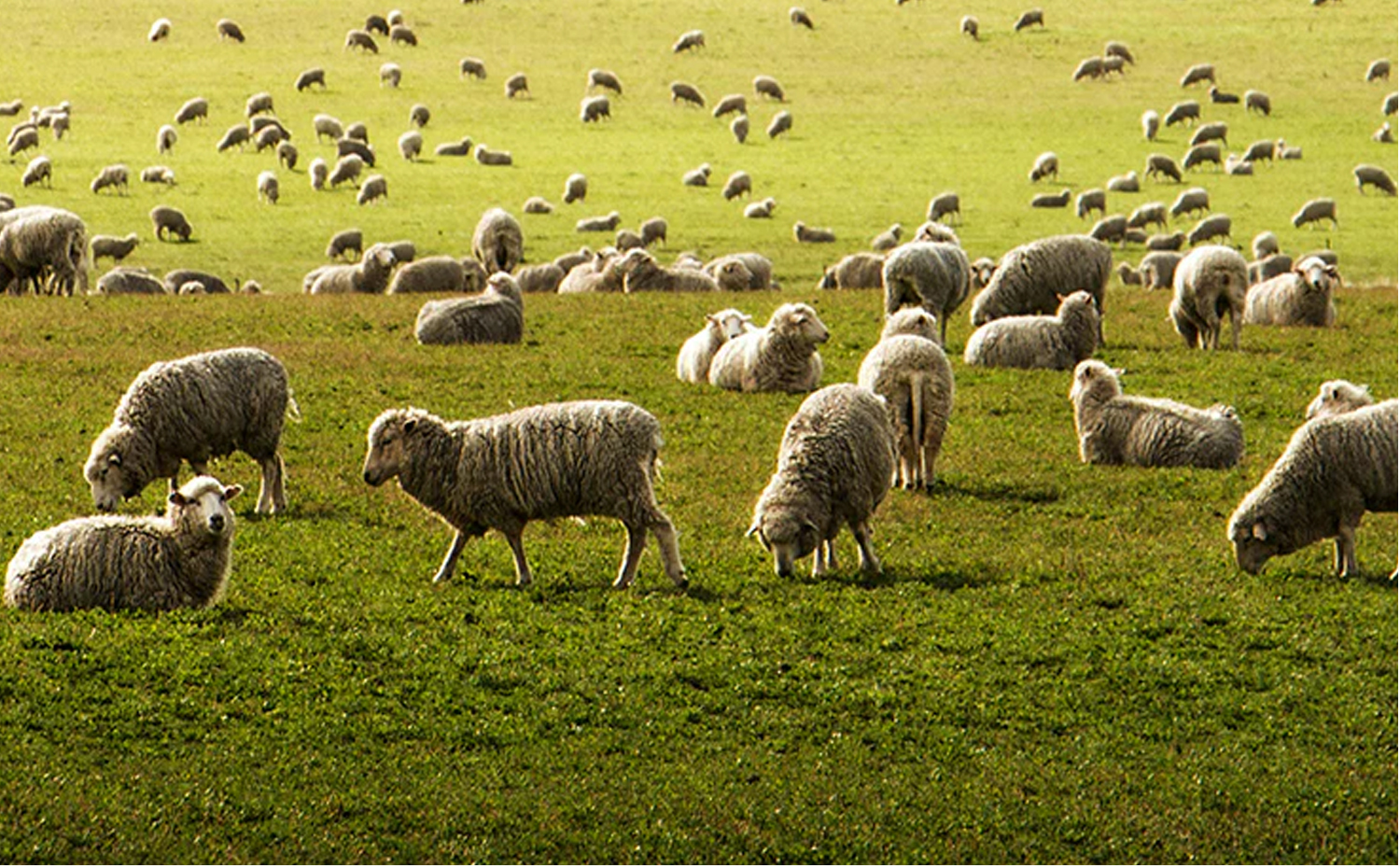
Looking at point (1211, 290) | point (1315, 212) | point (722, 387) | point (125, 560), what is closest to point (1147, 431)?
point (722, 387)

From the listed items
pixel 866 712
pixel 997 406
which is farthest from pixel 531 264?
pixel 866 712

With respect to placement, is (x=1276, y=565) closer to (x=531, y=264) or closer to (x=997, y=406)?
(x=997, y=406)

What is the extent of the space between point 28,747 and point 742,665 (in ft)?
15.2

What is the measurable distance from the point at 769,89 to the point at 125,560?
179ft

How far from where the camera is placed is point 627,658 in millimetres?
13148

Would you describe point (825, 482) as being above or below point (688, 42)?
below

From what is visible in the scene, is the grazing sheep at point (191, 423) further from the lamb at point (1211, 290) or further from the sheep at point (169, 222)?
the sheep at point (169, 222)

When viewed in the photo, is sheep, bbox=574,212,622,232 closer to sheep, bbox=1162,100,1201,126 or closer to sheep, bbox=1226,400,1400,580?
sheep, bbox=1162,100,1201,126

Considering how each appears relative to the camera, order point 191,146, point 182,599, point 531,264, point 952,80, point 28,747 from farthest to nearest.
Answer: point 952,80
point 191,146
point 531,264
point 182,599
point 28,747

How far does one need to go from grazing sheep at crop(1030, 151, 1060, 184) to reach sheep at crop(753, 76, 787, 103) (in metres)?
14.3

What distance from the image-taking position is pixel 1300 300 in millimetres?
28938

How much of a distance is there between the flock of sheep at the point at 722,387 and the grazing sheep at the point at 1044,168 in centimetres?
1829

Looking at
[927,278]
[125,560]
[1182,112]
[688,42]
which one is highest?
[688,42]

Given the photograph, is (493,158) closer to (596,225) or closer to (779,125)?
(779,125)
